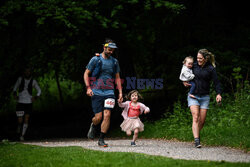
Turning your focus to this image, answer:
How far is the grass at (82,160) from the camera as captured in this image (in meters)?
6.20

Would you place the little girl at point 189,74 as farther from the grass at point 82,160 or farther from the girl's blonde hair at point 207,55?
the grass at point 82,160

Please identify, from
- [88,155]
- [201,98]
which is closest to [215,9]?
[201,98]

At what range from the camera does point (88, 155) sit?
23.7 ft

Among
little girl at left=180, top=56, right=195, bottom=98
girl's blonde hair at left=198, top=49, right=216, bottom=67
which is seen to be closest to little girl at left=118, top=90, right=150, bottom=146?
little girl at left=180, top=56, right=195, bottom=98

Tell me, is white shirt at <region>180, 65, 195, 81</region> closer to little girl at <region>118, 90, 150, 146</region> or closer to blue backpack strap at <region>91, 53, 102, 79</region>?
little girl at <region>118, 90, 150, 146</region>

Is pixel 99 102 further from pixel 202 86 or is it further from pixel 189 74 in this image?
pixel 202 86

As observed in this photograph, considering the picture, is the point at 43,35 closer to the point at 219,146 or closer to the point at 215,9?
the point at 215,9

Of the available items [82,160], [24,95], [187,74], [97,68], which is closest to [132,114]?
[97,68]

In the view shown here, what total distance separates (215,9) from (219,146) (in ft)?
28.7

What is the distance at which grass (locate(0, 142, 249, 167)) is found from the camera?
20.3ft

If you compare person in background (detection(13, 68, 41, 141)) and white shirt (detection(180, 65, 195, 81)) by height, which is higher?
white shirt (detection(180, 65, 195, 81))

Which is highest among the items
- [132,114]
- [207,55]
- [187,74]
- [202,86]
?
[207,55]

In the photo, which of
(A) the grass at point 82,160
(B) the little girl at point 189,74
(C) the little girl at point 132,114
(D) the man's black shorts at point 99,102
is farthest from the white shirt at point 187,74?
(A) the grass at point 82,160

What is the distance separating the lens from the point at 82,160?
22.2ft
